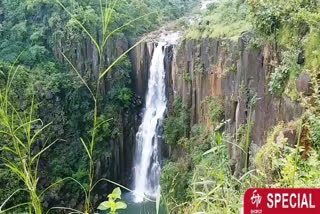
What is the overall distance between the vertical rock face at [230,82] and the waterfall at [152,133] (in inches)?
19.7

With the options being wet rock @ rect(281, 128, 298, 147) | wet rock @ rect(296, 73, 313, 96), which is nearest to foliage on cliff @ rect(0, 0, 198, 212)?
wet rock @ rect(296, 73, 313, 96)

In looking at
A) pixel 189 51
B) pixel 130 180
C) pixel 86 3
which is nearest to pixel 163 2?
pixel 86 3

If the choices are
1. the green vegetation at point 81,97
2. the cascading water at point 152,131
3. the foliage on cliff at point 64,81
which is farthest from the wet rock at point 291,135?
the foliage on cliff at point 64,81

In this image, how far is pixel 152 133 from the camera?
13531 mm

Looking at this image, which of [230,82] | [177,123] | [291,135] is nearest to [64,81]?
[177,123]

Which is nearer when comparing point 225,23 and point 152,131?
point 225,23

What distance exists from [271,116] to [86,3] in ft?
39.2

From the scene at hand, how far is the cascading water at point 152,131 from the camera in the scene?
13328 mm

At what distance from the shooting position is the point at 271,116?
6.18m

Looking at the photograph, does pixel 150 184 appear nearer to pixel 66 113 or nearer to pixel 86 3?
pixel 66 113

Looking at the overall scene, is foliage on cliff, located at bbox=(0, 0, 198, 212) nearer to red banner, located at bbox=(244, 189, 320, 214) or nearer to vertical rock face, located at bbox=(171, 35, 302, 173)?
vertical rock face, located at bbox=(171, 35, 302, 173)

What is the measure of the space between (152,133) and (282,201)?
40.3 ft

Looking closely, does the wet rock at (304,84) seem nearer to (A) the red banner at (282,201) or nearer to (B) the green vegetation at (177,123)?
(A) the red banner at (282,201)

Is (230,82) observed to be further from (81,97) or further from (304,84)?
(81,97)
